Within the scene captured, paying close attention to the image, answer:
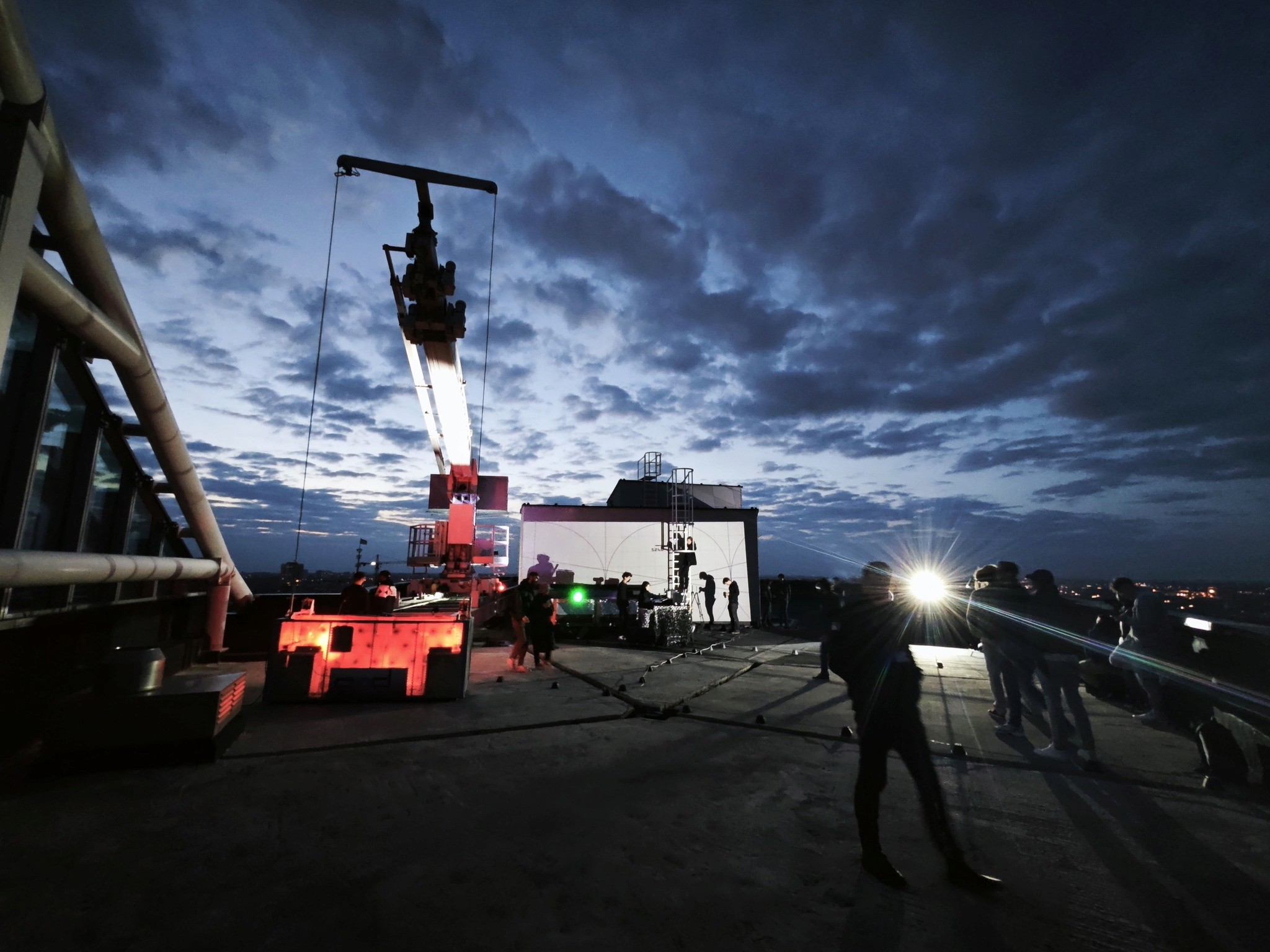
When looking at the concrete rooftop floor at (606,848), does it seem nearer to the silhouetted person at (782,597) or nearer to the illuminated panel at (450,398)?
the illuminated panel at (450,398)

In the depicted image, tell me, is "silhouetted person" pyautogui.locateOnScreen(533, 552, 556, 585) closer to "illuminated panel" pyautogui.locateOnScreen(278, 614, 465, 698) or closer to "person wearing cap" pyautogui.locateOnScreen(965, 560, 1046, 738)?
"illuminated panel" pyautogui.locateOnScreen(278, 614, 465, 698)

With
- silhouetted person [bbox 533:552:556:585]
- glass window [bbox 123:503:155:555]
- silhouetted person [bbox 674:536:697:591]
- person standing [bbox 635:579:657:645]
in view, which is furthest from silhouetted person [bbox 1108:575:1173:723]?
silhouetted person [bbox 533:552:556:585]

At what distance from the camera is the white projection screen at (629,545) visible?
941 inches

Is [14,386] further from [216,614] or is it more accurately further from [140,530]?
[216,614]

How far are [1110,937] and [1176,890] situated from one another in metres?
0.82

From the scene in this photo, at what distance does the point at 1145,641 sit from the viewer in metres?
6.05

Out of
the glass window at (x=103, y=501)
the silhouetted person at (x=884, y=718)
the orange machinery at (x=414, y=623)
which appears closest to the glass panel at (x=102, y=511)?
the glass window at (x=103, y=501)

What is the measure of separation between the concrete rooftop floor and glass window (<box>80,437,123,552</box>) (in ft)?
14.4

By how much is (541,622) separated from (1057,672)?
26.3 ft

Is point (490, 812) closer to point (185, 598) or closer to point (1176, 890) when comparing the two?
point (1176, 890)

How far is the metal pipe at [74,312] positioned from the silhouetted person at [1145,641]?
11867 millimetres

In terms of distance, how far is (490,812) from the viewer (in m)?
3.79

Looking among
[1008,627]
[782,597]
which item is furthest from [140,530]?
[782,597]

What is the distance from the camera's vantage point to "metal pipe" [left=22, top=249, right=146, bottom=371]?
4.86 m
